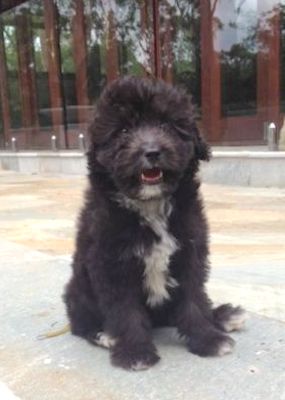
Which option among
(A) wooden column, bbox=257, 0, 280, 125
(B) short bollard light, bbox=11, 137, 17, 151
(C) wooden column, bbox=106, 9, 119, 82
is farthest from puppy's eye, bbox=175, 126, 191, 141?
(B) short bollard light, bbox=11, 137, 17, 151

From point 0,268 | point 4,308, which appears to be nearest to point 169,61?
point 0,268

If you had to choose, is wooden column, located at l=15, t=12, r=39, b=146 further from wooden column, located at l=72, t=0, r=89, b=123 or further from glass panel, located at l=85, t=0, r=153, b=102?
glass panel, located at l=85, t=0, r=153, b=102

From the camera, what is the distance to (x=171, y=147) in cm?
290

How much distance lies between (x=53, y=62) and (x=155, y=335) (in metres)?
14.1

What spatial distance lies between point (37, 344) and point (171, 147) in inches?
55.0

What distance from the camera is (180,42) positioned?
13008 mm

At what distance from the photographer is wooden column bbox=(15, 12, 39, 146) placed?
57.4 feet

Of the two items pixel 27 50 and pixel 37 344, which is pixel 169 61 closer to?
pixel 27 50

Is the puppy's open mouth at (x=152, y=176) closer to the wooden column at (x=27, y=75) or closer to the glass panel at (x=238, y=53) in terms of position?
the glass panel at (x=238, y=53)

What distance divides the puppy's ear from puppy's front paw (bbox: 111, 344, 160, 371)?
0.92m

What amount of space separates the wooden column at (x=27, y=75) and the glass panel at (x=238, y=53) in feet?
21.9

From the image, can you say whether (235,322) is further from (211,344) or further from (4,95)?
(4,95)

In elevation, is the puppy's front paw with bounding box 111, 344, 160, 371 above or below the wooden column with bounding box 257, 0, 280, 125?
below

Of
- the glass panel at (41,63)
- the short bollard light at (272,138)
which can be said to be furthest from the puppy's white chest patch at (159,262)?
the glass panel at (41,63)
